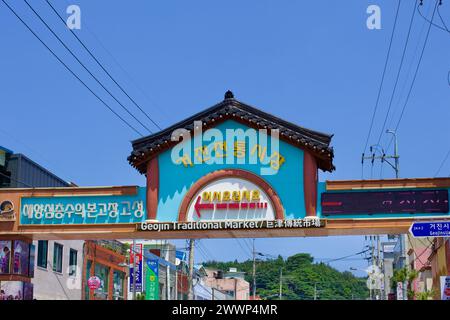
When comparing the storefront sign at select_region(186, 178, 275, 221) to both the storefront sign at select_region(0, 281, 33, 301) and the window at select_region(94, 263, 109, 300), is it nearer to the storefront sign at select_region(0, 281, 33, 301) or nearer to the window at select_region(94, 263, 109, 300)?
the storefront sign at select_region(0, 281, 33, 301)

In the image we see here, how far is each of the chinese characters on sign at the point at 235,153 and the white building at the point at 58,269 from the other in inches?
600

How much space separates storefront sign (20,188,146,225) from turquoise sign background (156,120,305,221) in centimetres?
103

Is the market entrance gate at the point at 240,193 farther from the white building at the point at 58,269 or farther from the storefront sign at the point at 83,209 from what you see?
the white building at the point at 58,269

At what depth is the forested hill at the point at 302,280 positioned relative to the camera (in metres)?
144

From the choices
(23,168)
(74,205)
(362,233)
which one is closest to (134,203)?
(74,205)

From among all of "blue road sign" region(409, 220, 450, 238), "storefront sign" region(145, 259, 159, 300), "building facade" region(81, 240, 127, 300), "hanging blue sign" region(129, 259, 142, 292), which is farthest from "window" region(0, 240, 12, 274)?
"storefront sign" region(145, 259, 159, 300)

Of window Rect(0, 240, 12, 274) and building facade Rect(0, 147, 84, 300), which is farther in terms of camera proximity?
building facade Rect(0, 147, 84, 300)

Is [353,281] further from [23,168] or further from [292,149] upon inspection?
[292,149]

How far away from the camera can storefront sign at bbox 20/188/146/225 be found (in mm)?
26016

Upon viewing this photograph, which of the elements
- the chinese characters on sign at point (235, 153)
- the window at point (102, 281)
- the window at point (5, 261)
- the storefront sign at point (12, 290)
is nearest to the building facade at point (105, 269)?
the window at point (102, 281)

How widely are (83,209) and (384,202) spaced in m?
11.1

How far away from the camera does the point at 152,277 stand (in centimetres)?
5781

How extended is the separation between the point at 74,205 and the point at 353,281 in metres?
137

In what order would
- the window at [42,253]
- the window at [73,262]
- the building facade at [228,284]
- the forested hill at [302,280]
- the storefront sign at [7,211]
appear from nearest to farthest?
the storefront sign at [7,211], the window at [42,253], the window at [73,262], the building facade at [228,284], the forested hill at [302,280]
